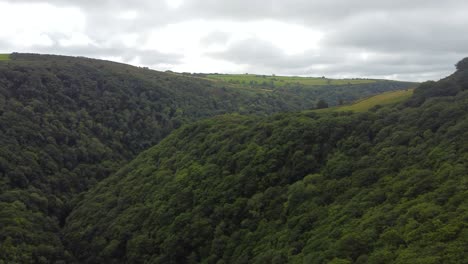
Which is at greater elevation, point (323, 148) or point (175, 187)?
point (323, 148)

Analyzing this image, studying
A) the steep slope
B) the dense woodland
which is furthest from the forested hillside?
the steep slope

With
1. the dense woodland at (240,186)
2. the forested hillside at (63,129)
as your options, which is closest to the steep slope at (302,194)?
the dense woodland at (240,186)

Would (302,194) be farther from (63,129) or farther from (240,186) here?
(63,129)

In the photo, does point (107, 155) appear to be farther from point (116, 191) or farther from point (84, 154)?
point (116, 191)

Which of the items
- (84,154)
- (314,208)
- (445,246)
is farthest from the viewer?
(84,154)

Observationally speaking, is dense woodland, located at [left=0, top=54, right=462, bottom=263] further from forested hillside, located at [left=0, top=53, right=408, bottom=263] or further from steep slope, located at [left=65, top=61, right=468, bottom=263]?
forested hillside, located at [left=0, top=53, right=408, bottom=263]

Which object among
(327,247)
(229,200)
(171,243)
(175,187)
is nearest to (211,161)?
(175,187)

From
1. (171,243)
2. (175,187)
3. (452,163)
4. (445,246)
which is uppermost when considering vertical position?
(452,163)
